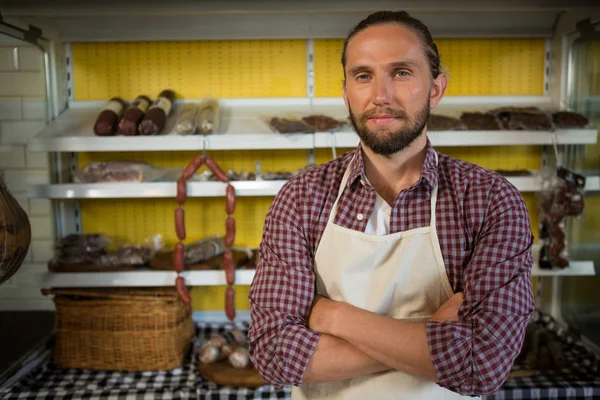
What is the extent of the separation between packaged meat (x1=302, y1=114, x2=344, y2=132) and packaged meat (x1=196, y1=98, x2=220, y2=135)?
1.45 feet

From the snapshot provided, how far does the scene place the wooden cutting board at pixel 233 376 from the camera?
2549 mm

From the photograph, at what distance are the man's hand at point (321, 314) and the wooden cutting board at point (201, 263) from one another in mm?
1382

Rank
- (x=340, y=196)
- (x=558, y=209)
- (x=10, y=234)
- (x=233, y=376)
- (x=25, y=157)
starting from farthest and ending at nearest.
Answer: (x=25, y=157), (x=558, y=209), (x=233, y=376), (x=10, y=234), (x=340, y=196)

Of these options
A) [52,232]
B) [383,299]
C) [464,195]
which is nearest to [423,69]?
[464,195]

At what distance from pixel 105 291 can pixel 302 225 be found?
1.67 m

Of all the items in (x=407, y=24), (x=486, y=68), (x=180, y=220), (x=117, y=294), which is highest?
(x=486, y=68)

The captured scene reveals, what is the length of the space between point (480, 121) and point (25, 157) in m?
2.33

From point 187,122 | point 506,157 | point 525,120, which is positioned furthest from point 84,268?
point 506,157

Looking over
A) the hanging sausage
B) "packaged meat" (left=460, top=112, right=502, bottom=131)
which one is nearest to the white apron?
the hanging sausage

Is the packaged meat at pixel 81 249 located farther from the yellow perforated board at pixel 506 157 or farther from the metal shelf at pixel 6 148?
the yellow perforated board at pixel 506 157

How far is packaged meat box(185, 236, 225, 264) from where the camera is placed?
287 centimetres

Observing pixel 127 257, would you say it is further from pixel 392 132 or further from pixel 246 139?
pixel 392 132

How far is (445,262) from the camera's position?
1506mm

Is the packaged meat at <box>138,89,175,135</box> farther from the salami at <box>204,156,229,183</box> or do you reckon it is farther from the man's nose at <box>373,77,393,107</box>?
the man's nose at <box>373,77,393,107</box>
